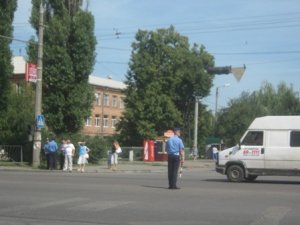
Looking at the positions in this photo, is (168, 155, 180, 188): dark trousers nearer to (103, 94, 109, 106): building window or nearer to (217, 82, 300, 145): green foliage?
(217, 82, 300, 145): green foliage

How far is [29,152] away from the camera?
1510 inches

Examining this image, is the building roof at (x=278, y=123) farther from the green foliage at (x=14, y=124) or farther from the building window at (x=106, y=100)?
the building window at (x=106, y=100)

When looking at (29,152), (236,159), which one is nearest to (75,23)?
(29,152)

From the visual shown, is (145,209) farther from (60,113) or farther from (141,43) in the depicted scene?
(141,43)

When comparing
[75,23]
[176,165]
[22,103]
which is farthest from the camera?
[22,103]

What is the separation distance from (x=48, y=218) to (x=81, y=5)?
30142 millimetres

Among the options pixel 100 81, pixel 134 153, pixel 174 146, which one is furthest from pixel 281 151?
pixel 100 81

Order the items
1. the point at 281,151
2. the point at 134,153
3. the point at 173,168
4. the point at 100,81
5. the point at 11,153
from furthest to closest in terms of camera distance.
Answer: the point at 100,81 → the point at 134,153 → the point at 11,153 → the point at 281,151 → the point at 173,168

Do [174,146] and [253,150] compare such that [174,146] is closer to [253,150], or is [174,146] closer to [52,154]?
[253,150]

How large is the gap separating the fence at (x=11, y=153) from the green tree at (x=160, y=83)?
31820mm

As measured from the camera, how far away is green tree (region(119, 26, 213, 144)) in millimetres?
70438

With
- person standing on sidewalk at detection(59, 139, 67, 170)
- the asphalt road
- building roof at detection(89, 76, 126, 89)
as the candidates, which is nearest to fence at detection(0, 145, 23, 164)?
person standing on sidewalk at detection(59, 139, 67, 170)

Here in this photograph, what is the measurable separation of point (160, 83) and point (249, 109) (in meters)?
15.6

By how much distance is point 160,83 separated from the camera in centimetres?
7112
